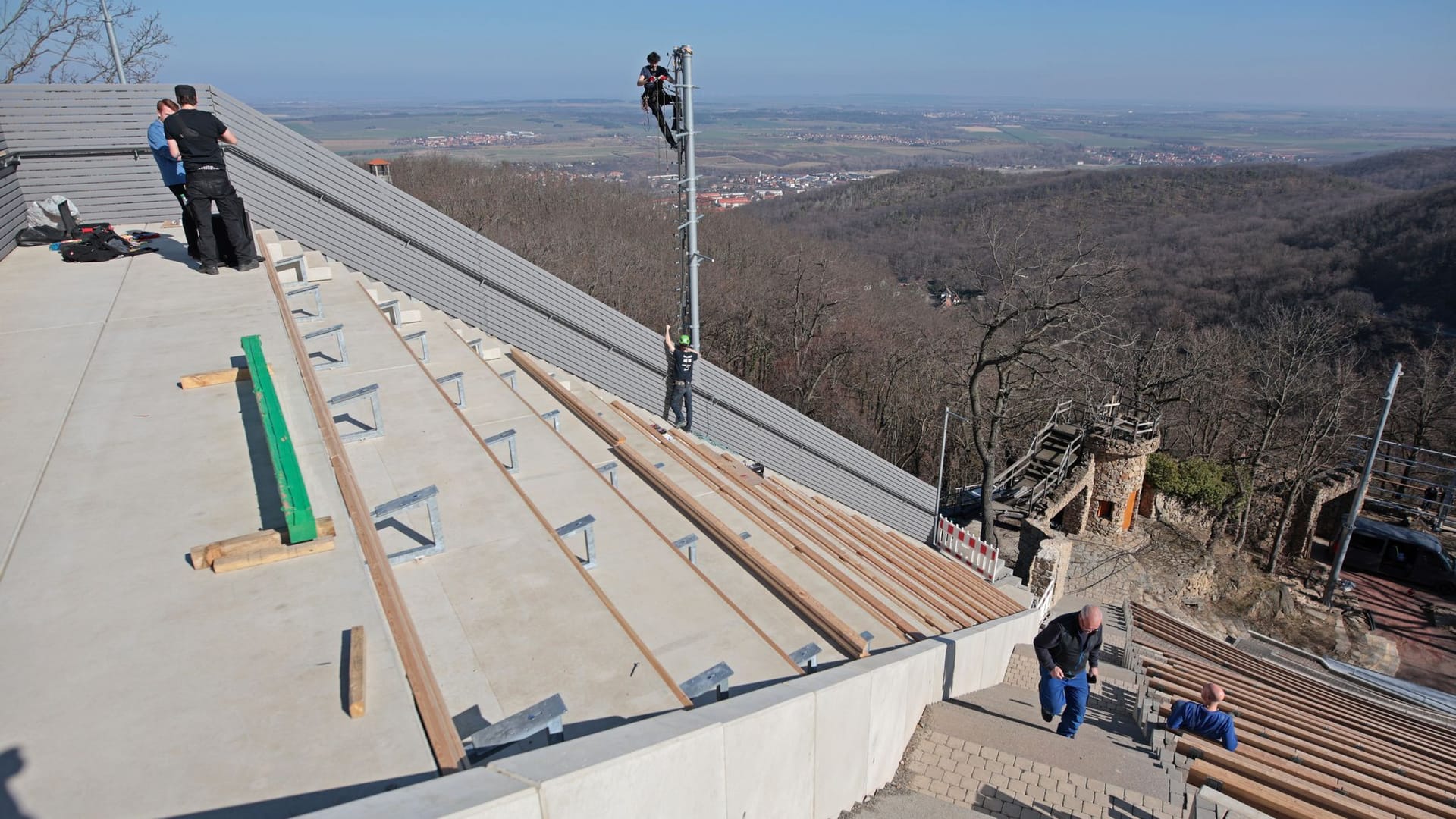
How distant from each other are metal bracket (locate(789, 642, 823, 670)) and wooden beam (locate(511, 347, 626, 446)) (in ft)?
15.4

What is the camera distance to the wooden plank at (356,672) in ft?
10.9

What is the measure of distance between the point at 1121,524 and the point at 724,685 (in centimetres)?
2001

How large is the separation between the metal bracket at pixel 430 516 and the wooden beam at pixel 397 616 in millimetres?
235

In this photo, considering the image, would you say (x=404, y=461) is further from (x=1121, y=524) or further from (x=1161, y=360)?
(x=1161, y=360)

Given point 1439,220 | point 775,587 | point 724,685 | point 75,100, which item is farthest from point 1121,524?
point 1439,220

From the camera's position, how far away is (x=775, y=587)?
6773 mm

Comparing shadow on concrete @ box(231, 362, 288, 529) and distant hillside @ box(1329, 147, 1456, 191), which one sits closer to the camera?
shadow on concrete @ box(231, 362, 288, 529)

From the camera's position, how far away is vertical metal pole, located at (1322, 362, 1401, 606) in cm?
1644

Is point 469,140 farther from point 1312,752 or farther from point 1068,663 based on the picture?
point 1312,752

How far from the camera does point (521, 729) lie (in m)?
3.54

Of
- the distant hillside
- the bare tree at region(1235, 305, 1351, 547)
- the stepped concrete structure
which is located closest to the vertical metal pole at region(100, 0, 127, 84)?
the stepped concrete structure

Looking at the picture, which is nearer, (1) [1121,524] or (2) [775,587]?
(2) [775,587]

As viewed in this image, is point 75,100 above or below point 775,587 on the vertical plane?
above

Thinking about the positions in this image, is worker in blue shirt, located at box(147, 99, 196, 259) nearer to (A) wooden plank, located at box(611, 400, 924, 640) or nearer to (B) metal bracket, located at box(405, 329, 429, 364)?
(B) metal bracket, located at box(405, 329, 429, 364)
